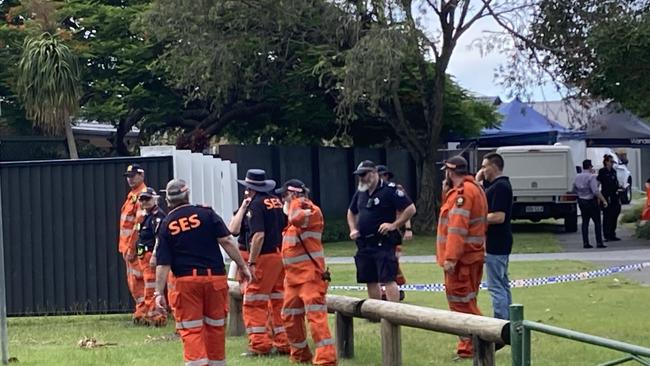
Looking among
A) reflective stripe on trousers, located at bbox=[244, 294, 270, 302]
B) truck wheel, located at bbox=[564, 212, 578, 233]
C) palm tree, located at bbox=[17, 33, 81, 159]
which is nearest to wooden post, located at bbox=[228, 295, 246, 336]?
reflective stripe on trousers, located at bbox=[244, 294, 270, 302]

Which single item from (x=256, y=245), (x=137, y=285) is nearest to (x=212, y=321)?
(x=256, y=245)

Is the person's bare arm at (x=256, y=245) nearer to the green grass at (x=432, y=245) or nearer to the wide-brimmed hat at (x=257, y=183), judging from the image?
the wide-brimmed hat at (x=257, y=183)

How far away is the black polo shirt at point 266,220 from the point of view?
10953mm

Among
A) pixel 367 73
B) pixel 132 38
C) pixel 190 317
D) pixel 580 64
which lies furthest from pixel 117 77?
pixel 190 317

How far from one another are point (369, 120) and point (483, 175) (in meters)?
21.7

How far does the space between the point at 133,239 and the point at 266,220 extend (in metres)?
3.31

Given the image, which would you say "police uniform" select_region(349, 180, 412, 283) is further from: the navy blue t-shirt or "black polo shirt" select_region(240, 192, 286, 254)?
the navy blue t-shirt

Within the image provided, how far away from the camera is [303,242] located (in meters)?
10.5

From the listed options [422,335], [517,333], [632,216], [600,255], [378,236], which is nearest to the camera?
[517,333]

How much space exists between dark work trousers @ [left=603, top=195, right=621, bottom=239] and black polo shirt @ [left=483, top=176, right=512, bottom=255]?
15.0m

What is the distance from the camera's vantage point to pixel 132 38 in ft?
106

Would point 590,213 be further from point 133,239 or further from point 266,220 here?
point 266,220

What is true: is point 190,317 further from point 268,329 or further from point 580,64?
point 580,64

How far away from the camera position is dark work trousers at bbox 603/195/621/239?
84.8 ft
